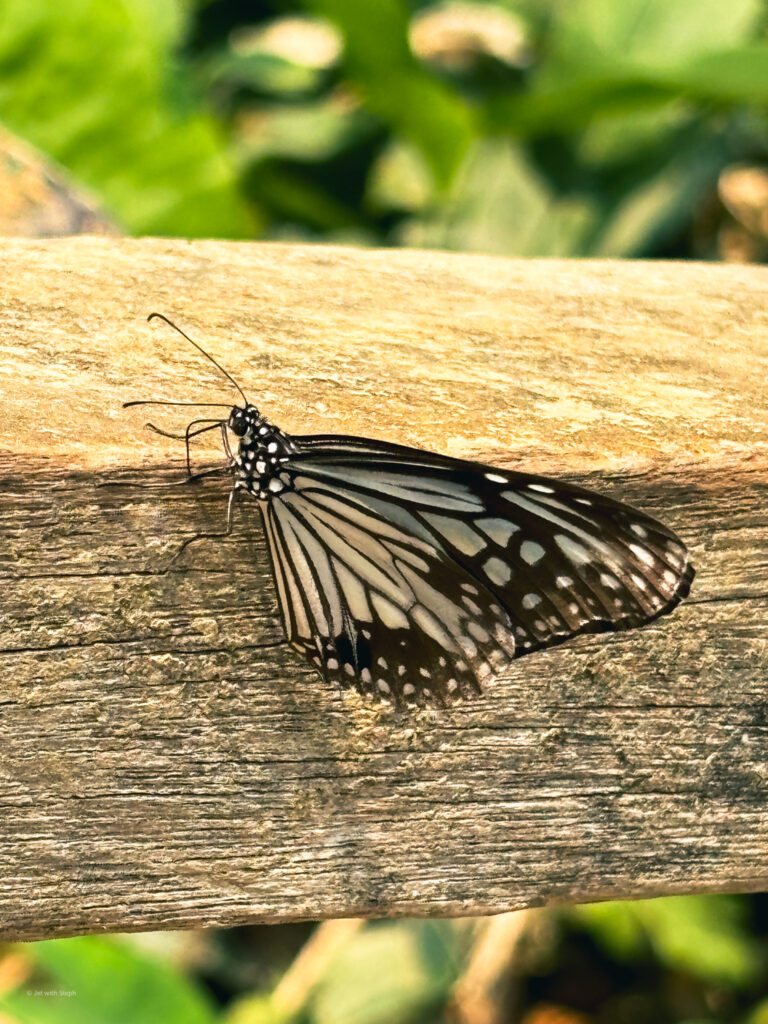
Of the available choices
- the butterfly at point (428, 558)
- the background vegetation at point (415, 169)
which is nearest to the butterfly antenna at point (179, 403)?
the butterfly at point (428, 558)

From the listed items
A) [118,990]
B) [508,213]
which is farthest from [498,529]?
[508,213]

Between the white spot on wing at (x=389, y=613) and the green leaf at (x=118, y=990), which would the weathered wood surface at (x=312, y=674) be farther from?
the green leaf at (x=118, y=990)

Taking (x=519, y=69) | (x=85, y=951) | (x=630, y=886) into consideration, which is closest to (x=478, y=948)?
(x=85, y=951)

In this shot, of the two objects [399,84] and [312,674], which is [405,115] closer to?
[399,84]

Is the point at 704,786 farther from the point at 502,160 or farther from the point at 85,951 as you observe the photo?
the point at 502,160

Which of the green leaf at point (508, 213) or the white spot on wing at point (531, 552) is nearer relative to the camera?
the white spot on wing at point (531, 552)

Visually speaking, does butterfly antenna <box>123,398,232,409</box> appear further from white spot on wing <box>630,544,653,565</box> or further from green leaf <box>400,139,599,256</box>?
green leaf <box>400,139,599,256</box>
